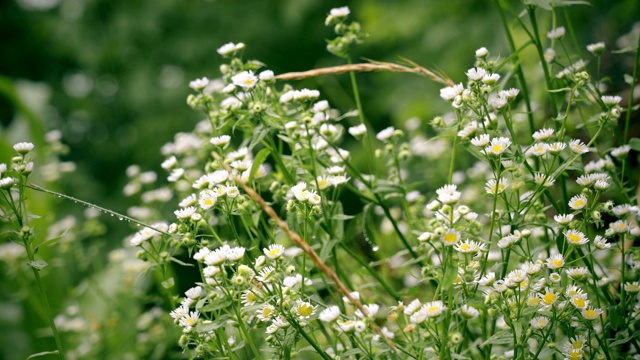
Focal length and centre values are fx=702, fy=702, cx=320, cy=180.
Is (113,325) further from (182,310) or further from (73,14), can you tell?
(73,14)

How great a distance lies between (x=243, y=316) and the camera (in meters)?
1.07

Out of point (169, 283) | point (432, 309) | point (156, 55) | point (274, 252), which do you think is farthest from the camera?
point (156, 55)

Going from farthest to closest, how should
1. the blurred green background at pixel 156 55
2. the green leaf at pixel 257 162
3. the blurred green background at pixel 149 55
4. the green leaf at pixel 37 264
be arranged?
the blurred green background at pixel 149 55 → the blurred green background at pixel 156 55 → the green leaf at pixel 257 162 → the green leaf at pixel 37 264

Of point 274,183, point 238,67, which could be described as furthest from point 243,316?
point 238,67

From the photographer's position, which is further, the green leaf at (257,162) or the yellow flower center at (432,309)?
the green leaf at (257,162)

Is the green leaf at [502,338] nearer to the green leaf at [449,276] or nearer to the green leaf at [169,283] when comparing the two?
the green leaf at [449,276]

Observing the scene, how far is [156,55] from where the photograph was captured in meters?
5.44

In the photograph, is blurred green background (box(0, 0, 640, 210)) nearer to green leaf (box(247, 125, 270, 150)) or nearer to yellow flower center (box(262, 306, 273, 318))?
green leaf (box(247, 125, 270, 150))

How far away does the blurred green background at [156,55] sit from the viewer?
373 cm

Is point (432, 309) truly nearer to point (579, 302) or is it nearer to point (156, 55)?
point (579, 302)

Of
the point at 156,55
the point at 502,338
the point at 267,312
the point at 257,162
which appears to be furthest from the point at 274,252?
the point at 156,55

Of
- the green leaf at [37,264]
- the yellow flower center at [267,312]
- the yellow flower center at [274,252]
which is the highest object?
the green leaf at [37,264]

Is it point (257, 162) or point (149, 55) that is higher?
point (149, 55)

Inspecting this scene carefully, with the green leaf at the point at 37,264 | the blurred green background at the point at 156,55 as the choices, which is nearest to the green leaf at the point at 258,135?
the green leaf at the point at 37,264
